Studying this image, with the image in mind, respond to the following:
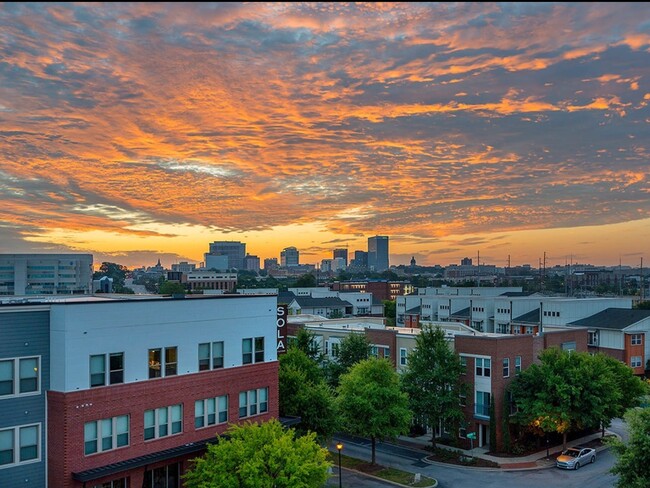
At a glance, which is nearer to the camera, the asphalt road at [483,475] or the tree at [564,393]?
the asphalt road at [483,475]

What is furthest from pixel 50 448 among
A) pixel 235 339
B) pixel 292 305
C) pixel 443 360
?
pixel 292 305

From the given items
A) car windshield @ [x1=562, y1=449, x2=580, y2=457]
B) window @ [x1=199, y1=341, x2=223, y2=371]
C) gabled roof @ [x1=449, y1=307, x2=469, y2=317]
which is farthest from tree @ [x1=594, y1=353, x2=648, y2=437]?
gabled roof @ [x1=449, y1=307, x2=469, y2=317]

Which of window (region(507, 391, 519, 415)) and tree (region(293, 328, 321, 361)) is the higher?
tree (region(293, 328, 321, 361))

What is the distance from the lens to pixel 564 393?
51000mm

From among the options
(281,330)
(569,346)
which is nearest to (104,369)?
(281,330)

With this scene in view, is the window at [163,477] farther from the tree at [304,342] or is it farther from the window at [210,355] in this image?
the tree at [304,342]

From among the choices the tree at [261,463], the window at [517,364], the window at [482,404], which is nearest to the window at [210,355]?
the tree at [261,463]

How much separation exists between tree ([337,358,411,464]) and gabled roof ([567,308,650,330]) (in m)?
44.7

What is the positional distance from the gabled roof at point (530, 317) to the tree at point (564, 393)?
33.5 meters

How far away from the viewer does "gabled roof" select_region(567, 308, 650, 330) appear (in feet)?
261

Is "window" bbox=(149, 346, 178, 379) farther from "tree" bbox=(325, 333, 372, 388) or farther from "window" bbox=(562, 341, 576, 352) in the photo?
"window" bbox=(562, 341, 576, 352)

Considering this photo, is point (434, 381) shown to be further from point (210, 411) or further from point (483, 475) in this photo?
point (210, 411)

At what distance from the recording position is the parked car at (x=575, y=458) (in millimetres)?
48594

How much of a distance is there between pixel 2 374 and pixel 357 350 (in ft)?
129
